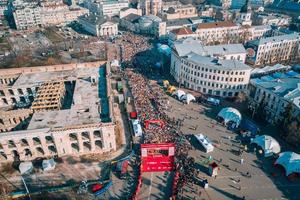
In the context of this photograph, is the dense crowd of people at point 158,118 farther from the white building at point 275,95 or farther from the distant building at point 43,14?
the distant building at point 43,14

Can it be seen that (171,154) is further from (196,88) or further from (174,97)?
(196,88)

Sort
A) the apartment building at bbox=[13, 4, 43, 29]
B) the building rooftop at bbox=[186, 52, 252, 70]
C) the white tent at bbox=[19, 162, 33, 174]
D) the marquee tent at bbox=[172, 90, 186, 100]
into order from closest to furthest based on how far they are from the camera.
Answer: the white tent at bbox=[19, 162, 33, 174] < the building rooftop at bbox=[186, 52, 252, 70] < the marquee tent at bbox=[172, 90, 186, 100] < the apartment building at bbox=[13, 4, 43, 29]

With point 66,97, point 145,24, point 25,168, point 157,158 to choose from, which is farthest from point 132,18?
point 25,168

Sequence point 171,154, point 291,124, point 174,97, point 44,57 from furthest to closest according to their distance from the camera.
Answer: point 44,57, point 174,97, point 291,124, point 171,154

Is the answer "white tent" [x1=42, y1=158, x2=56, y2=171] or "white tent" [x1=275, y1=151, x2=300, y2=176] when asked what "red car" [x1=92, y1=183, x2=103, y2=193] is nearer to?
"white tent" [x1=42, y1=158, x2=56, y2=171]

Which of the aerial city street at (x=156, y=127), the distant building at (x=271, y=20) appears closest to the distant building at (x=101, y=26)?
the aerial city street at (x=156, y=127)

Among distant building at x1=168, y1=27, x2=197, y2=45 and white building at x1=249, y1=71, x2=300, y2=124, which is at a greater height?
distant building at x1=168, y1=27, x2=197, y2=45

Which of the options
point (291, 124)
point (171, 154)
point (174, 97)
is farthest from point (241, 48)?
point (171, 154)

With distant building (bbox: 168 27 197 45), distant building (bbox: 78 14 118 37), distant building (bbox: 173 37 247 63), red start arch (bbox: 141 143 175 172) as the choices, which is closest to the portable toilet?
red start arch (bbox: 141 143 175 172)
